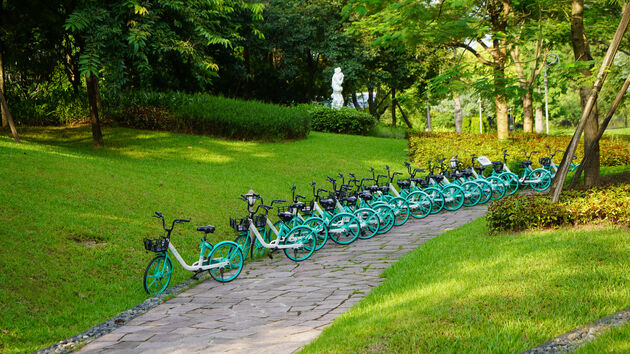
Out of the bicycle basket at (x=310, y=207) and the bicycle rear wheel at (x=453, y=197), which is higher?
the bicycle basket at (x=310, y=207)

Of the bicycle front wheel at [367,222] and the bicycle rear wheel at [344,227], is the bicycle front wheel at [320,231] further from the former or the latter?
the bicycle front wheel at [367,222]

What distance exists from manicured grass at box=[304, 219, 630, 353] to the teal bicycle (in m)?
2.36

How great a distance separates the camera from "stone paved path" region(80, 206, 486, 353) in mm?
5150

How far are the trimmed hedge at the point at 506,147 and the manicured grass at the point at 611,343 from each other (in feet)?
40.8

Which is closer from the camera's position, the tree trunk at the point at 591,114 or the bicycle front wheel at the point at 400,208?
the tree trunk at the point at 591,114

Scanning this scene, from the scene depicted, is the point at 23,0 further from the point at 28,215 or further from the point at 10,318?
the point at 10,318

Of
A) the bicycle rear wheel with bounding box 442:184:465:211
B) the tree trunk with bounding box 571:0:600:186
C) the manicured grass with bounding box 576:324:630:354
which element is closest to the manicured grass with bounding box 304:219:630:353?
the manicured grass with bounding box 576:324:630:354

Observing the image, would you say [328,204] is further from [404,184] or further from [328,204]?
[404,184]

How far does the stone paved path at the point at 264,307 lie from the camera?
5.15 meters

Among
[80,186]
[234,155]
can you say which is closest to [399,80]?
[234,155]

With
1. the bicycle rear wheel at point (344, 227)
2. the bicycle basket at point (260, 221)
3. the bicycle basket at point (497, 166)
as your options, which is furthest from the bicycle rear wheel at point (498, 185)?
the bicycle basket at point (260, 221)

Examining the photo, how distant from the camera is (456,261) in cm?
684

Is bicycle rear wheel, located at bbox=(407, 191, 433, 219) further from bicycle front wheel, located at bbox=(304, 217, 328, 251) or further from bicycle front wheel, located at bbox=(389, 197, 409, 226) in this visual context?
bicycle front wheel, located at bbox=(304, 217, 328, 251)

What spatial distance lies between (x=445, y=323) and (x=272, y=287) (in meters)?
3.16
